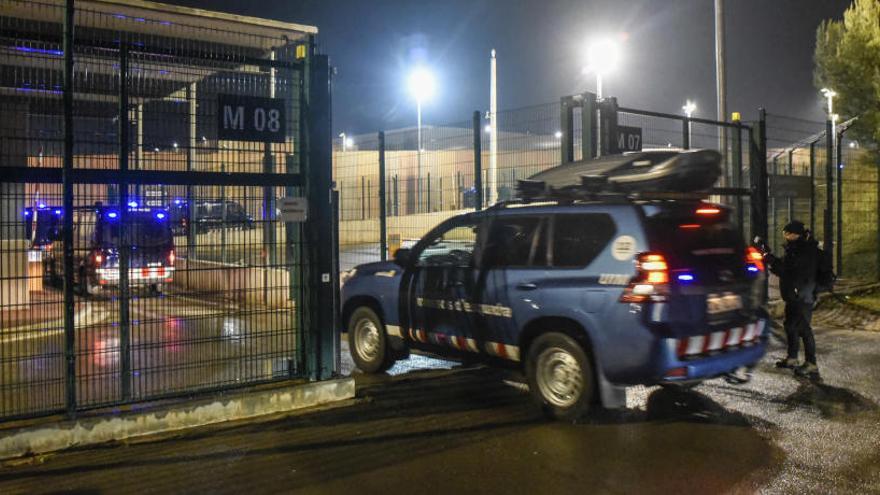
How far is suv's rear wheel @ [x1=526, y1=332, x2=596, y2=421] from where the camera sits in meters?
6.31

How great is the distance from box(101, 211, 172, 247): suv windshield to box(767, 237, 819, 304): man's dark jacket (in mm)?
6550

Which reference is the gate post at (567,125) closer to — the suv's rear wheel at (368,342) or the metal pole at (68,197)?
the suv's rear wheel at (368,342)

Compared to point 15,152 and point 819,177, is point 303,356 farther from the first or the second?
point 819,177

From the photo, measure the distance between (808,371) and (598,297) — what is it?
3.48 meters

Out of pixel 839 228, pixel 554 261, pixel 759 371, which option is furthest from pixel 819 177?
pixel 554 261

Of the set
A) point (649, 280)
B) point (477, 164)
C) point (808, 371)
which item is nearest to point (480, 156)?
point (477, 164)

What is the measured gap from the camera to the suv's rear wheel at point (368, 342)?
8359mm

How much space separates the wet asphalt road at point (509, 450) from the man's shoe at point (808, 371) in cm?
46

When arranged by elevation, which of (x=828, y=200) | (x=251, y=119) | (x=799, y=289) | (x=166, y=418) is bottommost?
(x=166, y=418)

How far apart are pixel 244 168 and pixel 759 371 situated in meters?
6.02

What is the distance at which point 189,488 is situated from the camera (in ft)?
16.4

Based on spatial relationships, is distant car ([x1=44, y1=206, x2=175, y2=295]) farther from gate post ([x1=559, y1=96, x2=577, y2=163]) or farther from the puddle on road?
the puddle on road

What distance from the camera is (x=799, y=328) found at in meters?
8.24

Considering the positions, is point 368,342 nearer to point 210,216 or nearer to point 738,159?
point 210,216
